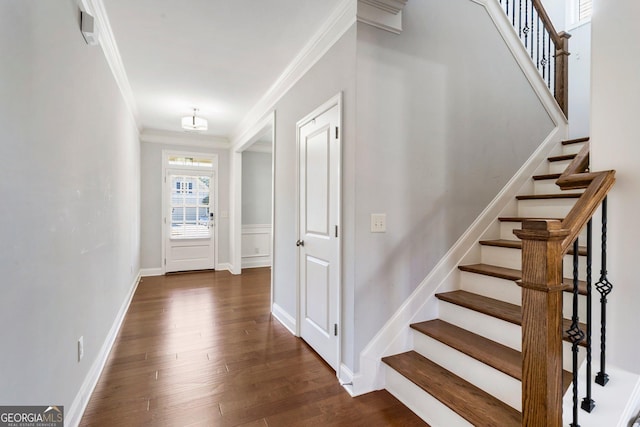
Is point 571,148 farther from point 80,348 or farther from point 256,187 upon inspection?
point 256,187

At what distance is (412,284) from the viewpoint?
7.45ft

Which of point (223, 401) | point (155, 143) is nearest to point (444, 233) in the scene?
point (223, 401)

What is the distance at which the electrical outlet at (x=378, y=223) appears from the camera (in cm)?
212

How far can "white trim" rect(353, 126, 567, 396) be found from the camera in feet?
Answer: 6.89

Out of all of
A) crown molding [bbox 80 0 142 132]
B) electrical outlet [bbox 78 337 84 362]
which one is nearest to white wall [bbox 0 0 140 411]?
electrical outlet [bbox 78 337 84 362]

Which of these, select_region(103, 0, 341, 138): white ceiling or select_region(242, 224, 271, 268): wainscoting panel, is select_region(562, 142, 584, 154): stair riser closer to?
select_region(103, 0, 341, 138): white ceiling

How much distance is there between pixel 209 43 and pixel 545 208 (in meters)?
3.20

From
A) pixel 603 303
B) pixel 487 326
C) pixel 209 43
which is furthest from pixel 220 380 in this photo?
pixel 209 43

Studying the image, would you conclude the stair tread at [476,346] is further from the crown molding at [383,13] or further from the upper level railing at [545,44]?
the upper level railing at [545,44]

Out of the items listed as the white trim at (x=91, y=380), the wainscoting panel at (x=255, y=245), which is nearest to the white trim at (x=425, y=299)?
the white trim at (x=91, y=380)

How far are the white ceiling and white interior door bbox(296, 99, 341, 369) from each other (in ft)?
2.33

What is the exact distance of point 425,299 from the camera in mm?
2318

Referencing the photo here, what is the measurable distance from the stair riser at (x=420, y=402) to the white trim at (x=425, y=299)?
100 millimetres

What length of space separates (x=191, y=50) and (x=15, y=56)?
6.21ft
